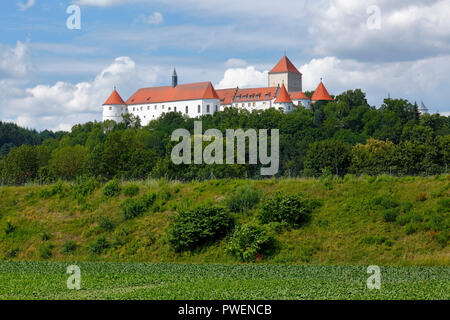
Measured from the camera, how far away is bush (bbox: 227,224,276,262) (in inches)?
1034

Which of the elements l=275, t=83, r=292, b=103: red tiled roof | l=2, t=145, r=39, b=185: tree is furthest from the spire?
l=2, t=145, r=39, b=185: tree

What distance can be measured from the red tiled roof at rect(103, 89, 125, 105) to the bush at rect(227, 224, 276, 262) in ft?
396

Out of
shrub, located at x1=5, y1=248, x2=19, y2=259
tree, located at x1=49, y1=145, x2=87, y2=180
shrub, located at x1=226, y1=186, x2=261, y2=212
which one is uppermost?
tree, located at x1=49, y1=145, x2=87, y2=180

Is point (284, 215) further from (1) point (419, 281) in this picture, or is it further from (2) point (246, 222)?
(1) point (419, 281)

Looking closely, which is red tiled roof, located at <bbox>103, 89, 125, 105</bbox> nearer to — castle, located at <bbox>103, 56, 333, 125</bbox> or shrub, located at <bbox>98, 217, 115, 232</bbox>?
castle, located at <bbox>103, 56, 333, 125</bbox>

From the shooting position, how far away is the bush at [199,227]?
2773cm

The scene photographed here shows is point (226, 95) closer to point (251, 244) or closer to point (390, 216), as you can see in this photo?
point (390, 216)

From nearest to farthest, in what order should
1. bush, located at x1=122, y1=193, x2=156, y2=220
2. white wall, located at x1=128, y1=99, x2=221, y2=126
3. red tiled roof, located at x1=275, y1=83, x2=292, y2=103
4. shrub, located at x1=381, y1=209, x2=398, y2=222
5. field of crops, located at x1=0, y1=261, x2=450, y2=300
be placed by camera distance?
field of crops, located at x1=0, y1=261, x2=450, y2=300, shrub, located at x1=381, y1=209, x2=398, y2=222, bush, located at x1=122, y1=193, x2=156, y2=220, red tiled roof, located at x1=275, y1=83, x2=292, y2=103, white wall, located at x1=128, y1=99, x2=221, y2=126

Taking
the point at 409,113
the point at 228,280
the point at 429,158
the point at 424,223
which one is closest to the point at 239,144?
the point at 429,158

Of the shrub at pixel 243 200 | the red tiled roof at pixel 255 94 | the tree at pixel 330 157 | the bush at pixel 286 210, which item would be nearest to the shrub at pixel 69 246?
the shrub at pixel 243 200

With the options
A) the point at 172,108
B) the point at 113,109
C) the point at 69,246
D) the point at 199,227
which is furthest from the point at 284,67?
the point at 199,227

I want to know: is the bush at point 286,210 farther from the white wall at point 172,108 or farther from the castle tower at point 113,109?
the castle tower at point 113,109

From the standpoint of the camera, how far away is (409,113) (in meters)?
108

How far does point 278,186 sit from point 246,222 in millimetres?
3514
